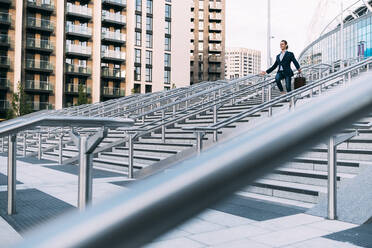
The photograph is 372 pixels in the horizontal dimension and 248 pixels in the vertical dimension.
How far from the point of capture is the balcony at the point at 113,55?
164ft

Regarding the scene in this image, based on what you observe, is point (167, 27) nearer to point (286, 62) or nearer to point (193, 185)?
point (286, 62)

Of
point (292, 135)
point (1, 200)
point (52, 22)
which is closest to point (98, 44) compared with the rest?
point (52, 22)

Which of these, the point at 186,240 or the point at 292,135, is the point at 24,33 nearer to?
the point at 186,240

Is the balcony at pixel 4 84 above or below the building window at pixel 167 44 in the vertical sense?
below

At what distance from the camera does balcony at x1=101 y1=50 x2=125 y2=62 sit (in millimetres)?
49969

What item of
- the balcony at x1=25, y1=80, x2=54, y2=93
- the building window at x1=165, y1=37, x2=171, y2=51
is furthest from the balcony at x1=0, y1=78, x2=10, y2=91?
the building window at x1=165, y1=37, x2=171, y2=51

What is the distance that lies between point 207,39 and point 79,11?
35249 millimetres

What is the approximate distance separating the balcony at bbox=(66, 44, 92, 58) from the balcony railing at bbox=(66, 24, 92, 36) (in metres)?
1.60

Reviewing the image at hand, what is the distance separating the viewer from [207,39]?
259 feet

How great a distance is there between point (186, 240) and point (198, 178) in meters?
3.54

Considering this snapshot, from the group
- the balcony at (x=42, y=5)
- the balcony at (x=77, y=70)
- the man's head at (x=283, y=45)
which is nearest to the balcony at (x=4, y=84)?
the balcony at (x=77, y=70)

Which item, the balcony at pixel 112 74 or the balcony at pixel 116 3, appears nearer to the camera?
the balcony at pixel 112 74

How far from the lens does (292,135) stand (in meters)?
0.65

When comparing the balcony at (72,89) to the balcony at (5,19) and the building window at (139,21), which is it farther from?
the building window at (139,21)
